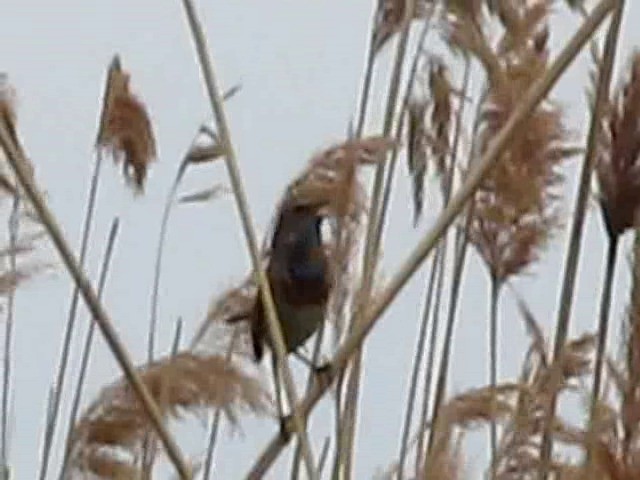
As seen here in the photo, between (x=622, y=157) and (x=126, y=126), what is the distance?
1.09m

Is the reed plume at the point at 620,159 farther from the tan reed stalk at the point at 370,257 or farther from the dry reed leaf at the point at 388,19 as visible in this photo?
the dry reed leaf at the point at 388,19

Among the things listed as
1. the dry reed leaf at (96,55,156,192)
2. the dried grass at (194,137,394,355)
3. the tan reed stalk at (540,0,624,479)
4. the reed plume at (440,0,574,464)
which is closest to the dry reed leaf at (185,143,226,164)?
the dried grass at (194,137,394,355)

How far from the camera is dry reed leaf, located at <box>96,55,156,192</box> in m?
2.87

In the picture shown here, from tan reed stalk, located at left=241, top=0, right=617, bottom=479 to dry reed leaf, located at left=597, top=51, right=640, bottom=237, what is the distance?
0.32 meters

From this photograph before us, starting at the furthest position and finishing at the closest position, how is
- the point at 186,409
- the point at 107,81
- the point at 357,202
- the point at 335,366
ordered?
1. the point at 107,81
2. the point at 186,409
3. the point at 357,202
4. the point at 335,366

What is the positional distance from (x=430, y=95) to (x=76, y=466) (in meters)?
0.84

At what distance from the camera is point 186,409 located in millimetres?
2305

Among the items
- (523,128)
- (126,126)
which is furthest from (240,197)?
(126,126)

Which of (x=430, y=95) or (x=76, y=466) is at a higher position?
(x=430, y=95)

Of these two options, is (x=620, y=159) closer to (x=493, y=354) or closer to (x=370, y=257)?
(x=370, y=257)

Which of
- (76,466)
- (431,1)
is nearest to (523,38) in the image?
(431,1)

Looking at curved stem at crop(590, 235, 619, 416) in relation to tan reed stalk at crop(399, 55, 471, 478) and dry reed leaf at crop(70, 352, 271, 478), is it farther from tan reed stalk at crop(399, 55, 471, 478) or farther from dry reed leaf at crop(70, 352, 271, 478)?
tan reed stalk at crop(399, 55, 471, 478)

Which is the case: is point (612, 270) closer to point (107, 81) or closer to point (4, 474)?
point (4, 474)

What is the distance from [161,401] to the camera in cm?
224
